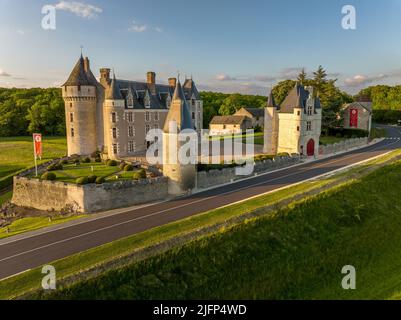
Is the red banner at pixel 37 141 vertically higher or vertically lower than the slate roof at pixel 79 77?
lower

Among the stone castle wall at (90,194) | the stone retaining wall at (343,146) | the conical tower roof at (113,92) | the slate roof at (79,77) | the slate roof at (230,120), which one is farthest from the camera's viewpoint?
the slate roof at (230,120)

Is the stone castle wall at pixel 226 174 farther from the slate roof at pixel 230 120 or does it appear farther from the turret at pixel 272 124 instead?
the slate roof at pixel 230 120

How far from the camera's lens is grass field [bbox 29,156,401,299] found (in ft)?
52.5

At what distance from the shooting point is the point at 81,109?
4575 centimetres

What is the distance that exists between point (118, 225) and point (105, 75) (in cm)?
3031

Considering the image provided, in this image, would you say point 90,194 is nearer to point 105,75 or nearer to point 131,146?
point 131,146

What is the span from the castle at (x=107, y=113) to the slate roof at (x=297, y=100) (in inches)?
603

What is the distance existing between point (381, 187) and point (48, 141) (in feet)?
223

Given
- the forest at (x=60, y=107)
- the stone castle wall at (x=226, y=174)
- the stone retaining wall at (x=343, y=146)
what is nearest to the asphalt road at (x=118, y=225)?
the stone castle wall at (x=226, y=174)

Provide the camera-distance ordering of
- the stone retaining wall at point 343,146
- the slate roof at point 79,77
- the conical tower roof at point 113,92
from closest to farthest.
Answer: the conical tower roof at point 113,92 → the slate roof at point 79,77 → the stone retaining wall at point 343,146

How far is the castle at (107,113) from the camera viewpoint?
44.3 metres

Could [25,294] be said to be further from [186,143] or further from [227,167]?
[227,167]
